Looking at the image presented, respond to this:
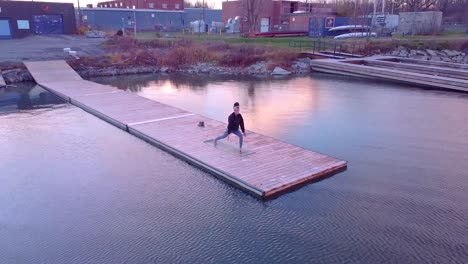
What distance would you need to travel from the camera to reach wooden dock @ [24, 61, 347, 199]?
7.79 metres

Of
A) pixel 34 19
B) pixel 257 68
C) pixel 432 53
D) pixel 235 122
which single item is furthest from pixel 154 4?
pixel 235 122

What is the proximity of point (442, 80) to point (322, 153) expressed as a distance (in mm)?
12973

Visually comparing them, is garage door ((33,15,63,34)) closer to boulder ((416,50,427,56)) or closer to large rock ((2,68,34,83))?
large rock ((2,68,34,83))

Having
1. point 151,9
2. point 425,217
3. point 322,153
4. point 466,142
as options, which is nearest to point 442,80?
point 466,142

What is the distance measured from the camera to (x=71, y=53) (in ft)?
85.8

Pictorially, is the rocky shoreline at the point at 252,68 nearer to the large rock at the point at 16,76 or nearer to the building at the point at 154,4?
the large rock at the point at 16,76

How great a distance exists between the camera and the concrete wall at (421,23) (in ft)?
116

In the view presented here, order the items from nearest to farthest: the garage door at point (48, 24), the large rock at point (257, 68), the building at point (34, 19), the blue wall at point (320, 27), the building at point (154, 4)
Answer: the large rock at point (257, 68) → the building at point (34, 19) → the blue wall at point (320, 27) → the garage door at point (48, 24) → the building at point (154, 4)

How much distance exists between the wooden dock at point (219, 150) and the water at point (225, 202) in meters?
0.28

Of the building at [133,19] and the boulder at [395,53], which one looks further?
the building at [133,19]

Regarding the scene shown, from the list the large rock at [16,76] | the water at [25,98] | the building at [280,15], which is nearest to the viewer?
the water at [25,98]

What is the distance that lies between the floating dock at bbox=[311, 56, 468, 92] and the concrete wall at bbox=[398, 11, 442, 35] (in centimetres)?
1188

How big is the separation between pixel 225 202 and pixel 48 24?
138 ft

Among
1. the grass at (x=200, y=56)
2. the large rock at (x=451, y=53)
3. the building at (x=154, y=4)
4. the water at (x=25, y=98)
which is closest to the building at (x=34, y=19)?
the grass at (x=200, y=56)
